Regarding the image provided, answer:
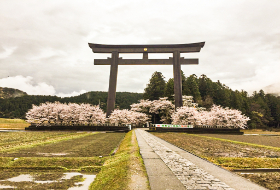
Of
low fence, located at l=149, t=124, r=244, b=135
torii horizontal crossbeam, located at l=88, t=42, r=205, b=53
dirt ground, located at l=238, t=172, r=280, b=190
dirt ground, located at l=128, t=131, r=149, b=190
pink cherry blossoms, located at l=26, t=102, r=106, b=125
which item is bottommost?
dirt ground, located at l=238, t=172, r=280, b=190

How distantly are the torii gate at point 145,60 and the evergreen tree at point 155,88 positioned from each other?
2452 cm

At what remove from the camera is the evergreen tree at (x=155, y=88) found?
57.7 m

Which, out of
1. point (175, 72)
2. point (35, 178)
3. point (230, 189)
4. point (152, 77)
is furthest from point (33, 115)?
point (230, 189)

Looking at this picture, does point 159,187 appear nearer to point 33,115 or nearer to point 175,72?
point 175,72

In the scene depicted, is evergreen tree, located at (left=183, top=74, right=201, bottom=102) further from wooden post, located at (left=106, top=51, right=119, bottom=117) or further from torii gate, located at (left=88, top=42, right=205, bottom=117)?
wooden post, located at (left=106, top=51, right=119, bottom=117)

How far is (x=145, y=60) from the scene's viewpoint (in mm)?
32906

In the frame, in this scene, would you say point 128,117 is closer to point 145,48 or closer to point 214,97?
point 145,48

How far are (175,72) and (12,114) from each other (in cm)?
9363

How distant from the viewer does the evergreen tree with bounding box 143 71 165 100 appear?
189 ft

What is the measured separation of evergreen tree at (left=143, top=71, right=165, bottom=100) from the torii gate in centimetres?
2452

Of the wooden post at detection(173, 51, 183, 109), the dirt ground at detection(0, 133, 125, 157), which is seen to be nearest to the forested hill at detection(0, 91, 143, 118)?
the wooden post at detection(173, 51, 183, 109)

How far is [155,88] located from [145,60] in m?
26.2

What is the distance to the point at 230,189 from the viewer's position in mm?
3307

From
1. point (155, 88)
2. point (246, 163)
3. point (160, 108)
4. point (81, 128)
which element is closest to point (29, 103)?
point (155, 88)
